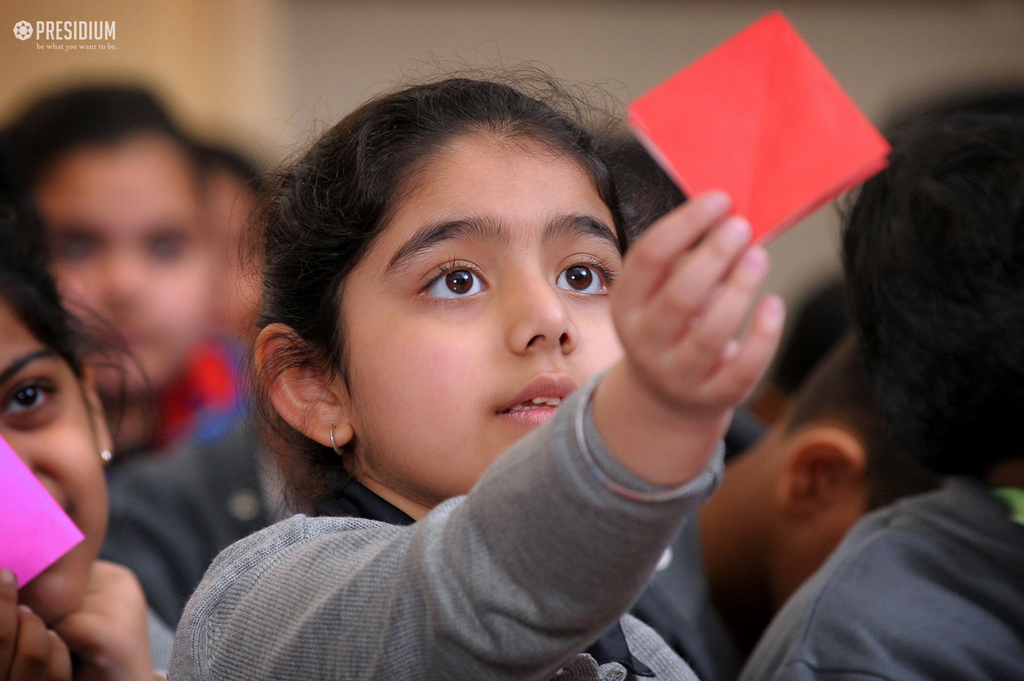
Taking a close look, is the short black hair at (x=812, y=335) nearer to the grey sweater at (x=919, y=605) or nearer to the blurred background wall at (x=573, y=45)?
the grey sweater at (x=919, y=605)

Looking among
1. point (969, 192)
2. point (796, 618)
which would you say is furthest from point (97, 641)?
point (969, 192)

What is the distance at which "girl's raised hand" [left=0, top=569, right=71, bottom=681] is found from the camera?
0.77 metres

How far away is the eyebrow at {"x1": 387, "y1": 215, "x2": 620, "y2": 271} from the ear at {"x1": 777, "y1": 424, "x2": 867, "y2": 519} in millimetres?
658

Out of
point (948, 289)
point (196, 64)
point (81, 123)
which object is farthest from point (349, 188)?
point (196, 64)

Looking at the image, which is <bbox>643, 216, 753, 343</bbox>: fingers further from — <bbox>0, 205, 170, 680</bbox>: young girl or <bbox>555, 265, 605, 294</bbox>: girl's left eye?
<bbox>0, 205, 170, 680</bbox>: young girl

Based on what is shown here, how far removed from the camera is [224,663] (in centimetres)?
63

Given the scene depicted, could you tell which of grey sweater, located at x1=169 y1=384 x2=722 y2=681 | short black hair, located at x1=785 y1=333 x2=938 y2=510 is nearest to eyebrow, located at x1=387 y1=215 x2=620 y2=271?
grey sweater, located at x1=169 y1=384 x2=722 y2=681

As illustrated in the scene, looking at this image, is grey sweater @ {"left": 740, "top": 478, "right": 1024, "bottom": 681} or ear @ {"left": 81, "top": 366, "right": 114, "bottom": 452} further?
ear @ {"left": 81, "top": 366, "right": 114, "bottom": 452}

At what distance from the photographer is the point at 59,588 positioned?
0.87 metres

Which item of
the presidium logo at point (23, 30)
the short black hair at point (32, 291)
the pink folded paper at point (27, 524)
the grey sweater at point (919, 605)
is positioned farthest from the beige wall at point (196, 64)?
the grey sweater at point (919, 605)

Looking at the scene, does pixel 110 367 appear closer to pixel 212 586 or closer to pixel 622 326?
pixel 212 586

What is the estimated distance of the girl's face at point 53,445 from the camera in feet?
2.87

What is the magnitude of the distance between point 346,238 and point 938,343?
1.87ft

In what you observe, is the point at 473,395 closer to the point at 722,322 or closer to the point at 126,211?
the point at 722,322
